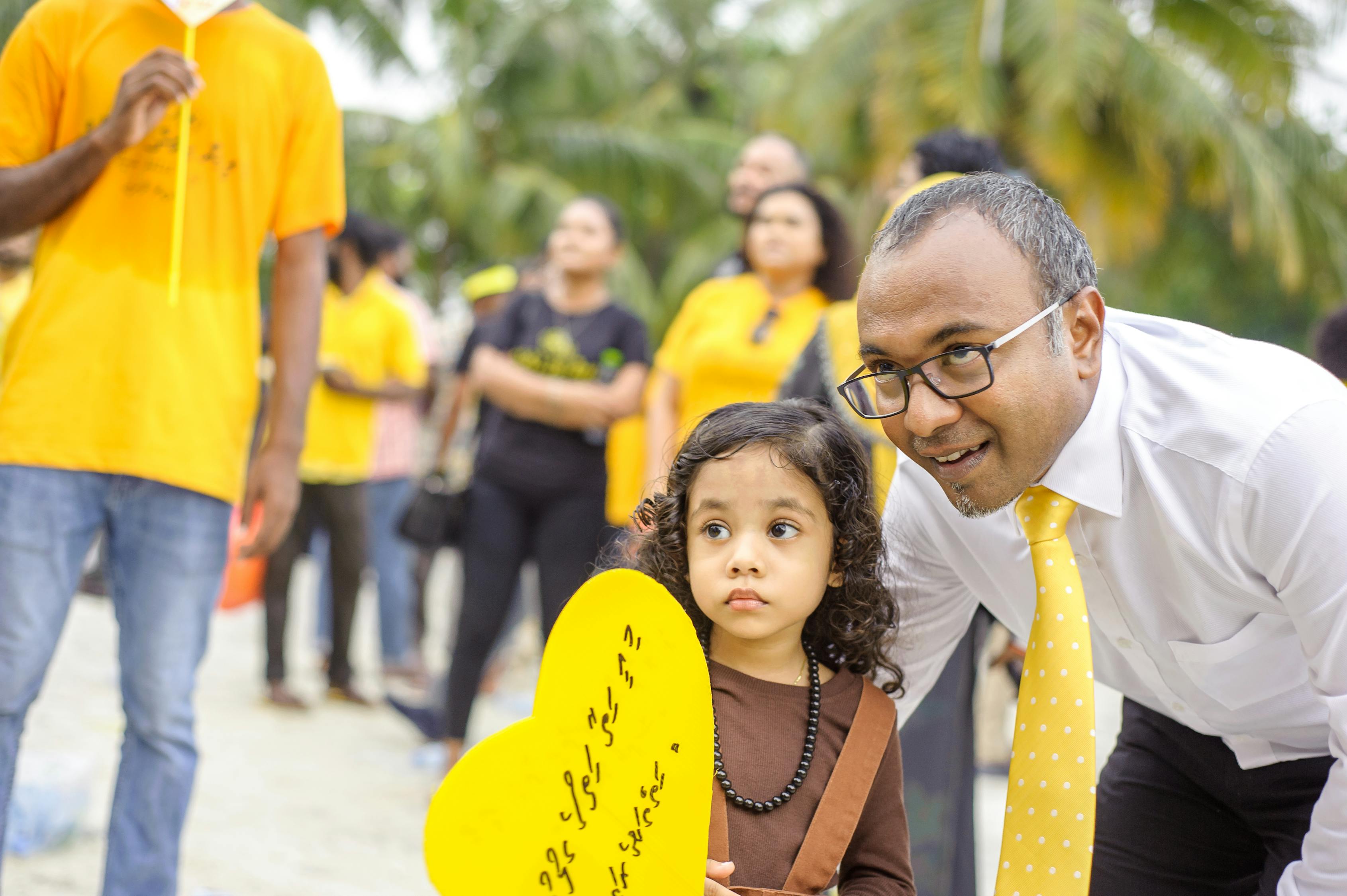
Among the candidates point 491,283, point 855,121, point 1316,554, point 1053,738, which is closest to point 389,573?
point 491,283

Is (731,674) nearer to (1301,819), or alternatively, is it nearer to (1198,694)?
(1198,694)

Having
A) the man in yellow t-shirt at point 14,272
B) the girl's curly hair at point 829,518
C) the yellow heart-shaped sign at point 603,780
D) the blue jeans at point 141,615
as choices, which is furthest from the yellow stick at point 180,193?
the man in yellow t-shirt at point 14,272

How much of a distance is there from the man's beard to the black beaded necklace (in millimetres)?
331

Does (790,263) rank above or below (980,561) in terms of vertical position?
above

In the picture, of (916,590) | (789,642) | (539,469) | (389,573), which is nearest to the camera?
(789,642)

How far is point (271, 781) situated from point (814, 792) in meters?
3.10

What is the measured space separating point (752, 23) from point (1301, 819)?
19.7 meters

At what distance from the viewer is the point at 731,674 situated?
5.73 ft

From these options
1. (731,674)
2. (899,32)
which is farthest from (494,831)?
(899,32)

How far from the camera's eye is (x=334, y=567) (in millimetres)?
5469

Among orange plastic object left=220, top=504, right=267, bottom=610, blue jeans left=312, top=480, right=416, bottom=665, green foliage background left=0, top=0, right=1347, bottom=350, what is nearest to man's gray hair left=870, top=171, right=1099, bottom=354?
orange plastic object left=220, top=504, right=267, bottom=610

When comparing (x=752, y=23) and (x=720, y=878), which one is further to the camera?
(x=752, y=23)

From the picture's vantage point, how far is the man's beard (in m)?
1.64

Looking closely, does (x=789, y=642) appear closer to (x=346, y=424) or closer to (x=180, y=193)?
(x=180, y=193)
